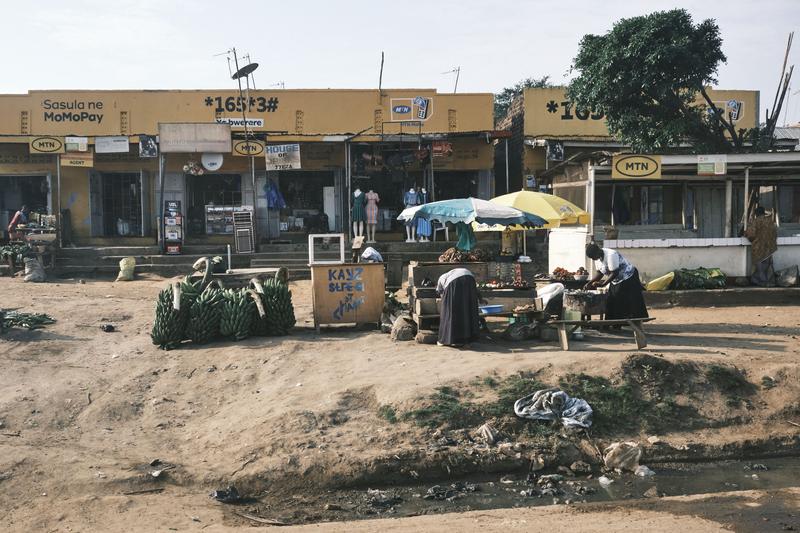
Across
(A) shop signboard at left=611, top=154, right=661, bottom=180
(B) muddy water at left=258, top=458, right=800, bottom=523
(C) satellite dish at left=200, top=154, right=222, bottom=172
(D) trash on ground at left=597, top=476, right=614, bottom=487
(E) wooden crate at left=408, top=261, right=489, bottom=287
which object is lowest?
(B) muddy water at left=258, top=458, right=800, bottom=523

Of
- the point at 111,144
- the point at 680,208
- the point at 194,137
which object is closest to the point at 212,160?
the point at 194,137

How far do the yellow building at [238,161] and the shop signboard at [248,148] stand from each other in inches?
32.6

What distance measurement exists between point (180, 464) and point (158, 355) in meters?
3.52

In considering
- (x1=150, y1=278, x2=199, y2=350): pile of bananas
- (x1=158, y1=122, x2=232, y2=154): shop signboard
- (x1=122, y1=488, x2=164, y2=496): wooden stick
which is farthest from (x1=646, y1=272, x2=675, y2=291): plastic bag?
(x1=158, y1=122, x2=232, y2=154): shop signboard

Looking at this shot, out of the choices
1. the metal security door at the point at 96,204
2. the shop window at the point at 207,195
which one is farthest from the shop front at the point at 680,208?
the metal security door at the point at 96,204

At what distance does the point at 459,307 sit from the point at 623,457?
3.22m

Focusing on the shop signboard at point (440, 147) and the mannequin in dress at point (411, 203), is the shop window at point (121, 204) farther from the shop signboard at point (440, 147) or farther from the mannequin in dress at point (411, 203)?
the shop signboard at point (440, 147)

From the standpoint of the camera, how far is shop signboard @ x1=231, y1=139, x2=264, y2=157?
20203mm

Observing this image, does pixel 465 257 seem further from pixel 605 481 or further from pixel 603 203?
pixel 603 203

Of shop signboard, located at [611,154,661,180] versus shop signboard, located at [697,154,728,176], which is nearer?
shop signboard, located at [611,154,661,180]

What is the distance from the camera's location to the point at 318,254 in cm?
1972

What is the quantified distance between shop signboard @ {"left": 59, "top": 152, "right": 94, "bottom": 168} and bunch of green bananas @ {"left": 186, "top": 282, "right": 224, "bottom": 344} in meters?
11.3

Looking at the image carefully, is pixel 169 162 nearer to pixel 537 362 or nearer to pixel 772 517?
pixel 537 362

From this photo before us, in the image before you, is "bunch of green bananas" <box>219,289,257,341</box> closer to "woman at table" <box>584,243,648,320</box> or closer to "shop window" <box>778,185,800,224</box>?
"woman at table" <box>584,243,648,320</box>
